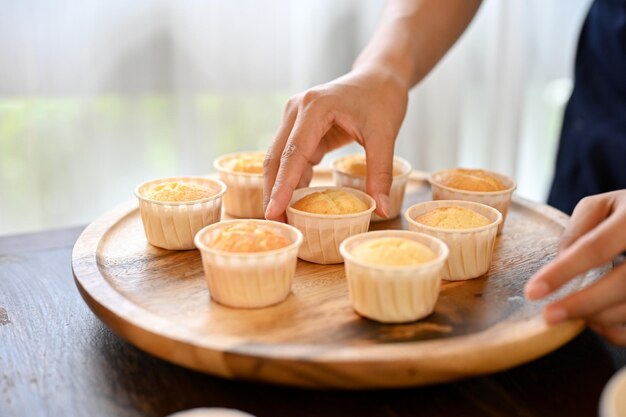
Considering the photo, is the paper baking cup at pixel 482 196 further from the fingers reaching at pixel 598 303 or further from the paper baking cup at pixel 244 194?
the fingers reaching at pixel 598 303

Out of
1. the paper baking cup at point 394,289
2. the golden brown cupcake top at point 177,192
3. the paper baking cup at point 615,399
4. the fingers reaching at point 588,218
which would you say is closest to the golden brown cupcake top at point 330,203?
the golden brown cupcake top at point 177,192

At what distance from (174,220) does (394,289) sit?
0.65 meters

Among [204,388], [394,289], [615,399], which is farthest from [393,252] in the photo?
[615,399]

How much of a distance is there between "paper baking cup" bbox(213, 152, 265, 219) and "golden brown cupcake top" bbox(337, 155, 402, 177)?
11.1 inches

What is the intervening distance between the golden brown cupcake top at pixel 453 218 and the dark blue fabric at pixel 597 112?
75 centimetres

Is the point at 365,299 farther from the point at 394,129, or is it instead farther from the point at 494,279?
the point at 394,129

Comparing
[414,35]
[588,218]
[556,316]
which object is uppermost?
[414,35]

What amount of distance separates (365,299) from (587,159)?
4.23 ft

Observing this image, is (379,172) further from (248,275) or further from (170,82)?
(170,82)

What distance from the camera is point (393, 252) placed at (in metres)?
1.37

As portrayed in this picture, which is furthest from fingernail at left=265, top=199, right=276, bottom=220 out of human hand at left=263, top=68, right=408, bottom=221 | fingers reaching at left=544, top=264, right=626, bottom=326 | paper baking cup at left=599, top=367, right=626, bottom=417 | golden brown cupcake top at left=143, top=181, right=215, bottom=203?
paper baking cup at left=599, top=367, right=626, bottom=417

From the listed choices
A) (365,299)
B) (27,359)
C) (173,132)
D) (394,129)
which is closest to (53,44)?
(173,132)

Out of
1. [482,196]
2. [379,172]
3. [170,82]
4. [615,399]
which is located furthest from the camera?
[170,82]

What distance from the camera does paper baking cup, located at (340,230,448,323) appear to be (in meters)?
1.29
